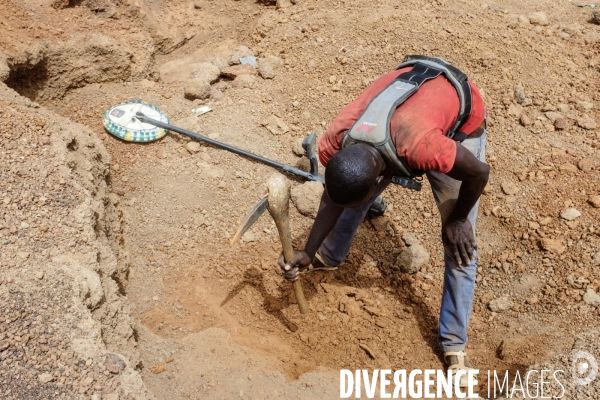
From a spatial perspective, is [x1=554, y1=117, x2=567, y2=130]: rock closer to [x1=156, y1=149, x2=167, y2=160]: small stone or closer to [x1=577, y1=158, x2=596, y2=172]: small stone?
[x1=577, y1=158, x2=596, y2=172]: small stone

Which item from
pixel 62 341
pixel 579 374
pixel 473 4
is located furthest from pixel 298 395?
pixel 473 4

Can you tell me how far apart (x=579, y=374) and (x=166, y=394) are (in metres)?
1.99

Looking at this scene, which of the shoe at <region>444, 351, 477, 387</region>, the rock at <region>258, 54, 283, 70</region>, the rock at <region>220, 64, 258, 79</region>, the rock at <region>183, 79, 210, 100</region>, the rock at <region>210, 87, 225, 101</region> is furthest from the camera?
the rock at <region>258, 54, 283, 70</region>

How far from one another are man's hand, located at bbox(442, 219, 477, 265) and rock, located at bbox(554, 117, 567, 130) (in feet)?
6.05

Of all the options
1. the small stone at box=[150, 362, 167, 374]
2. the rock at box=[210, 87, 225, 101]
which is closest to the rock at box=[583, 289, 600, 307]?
the small stone at box=[150, 362, 167, 374]

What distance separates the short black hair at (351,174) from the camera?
85.6 inches

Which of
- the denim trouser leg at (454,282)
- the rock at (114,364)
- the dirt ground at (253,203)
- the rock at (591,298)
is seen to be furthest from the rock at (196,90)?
the rock at (591,298)

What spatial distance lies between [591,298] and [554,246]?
0.41 meters

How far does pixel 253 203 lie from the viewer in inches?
150

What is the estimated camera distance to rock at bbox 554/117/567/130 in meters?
4.00

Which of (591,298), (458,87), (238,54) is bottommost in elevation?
(238,54)

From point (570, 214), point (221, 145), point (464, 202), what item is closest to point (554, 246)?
point (570, 214)

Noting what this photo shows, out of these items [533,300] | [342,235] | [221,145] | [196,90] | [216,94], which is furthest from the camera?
[216,94]

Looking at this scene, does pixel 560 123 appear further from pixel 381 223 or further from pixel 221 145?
pixel 221 145
